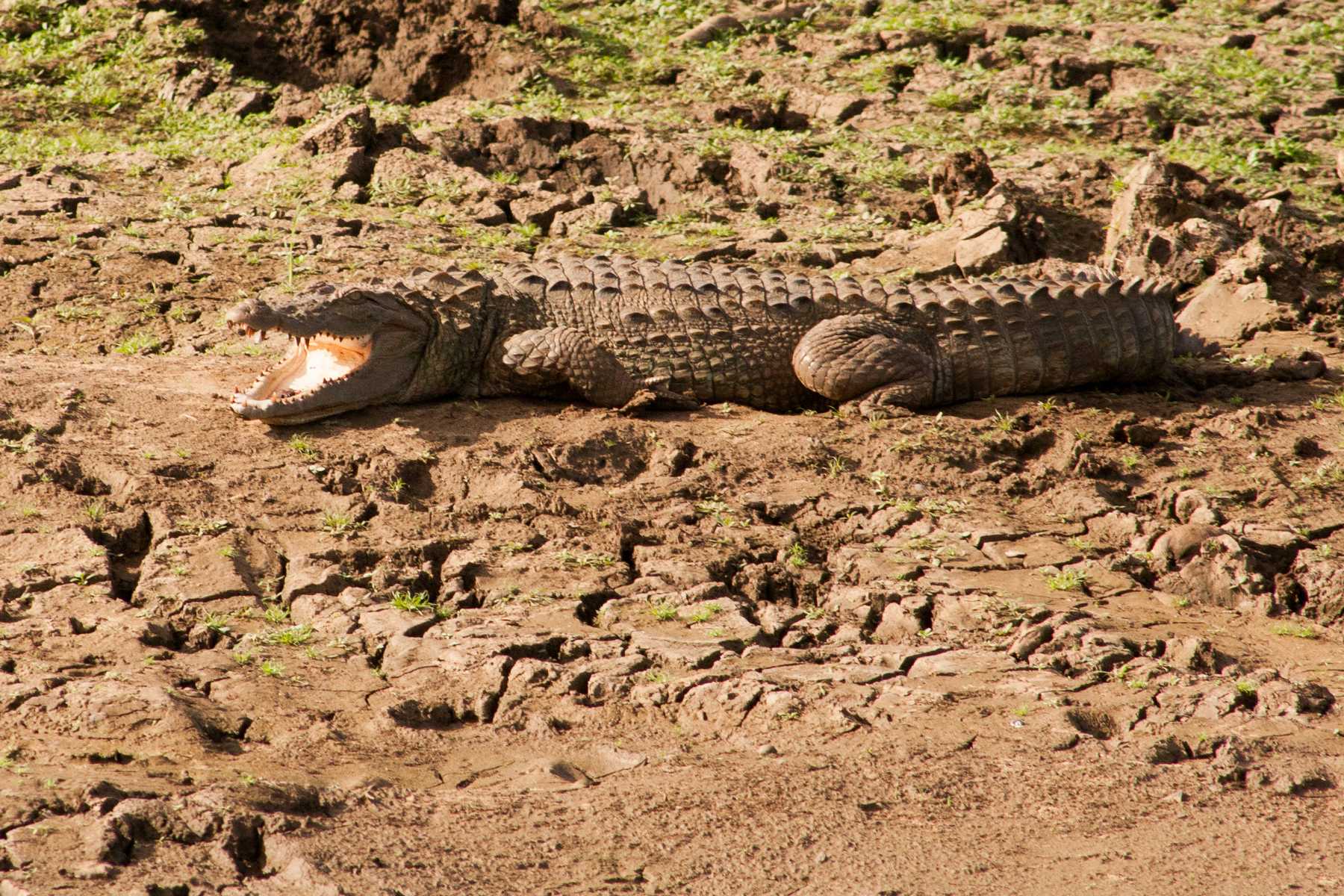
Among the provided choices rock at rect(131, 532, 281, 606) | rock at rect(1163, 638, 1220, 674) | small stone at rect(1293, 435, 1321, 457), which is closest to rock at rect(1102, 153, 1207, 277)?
small stone at rect(1293, 435, 1321, 457)

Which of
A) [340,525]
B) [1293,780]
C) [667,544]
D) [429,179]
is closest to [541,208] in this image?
[429,179]

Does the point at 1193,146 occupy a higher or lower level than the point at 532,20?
lower

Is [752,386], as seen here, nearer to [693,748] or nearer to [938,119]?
[693,748]

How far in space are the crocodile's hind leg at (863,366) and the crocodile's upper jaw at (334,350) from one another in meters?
1.95

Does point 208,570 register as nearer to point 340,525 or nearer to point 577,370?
point 340,525

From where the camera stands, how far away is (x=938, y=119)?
10.8 meters

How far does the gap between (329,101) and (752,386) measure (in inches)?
217

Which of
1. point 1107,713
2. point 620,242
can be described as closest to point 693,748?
point 1107,713

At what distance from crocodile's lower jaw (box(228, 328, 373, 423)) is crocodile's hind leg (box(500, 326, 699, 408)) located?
736 millimetres

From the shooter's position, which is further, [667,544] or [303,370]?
[303,370]

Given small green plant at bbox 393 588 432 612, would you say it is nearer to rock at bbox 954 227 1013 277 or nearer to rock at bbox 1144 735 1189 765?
rock at bbox 1144 735 1189 765

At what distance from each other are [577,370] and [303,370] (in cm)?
138

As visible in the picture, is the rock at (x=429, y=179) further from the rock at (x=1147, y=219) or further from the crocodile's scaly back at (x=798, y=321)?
the rock at (x=1147, y=219)

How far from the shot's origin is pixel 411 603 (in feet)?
16.7
